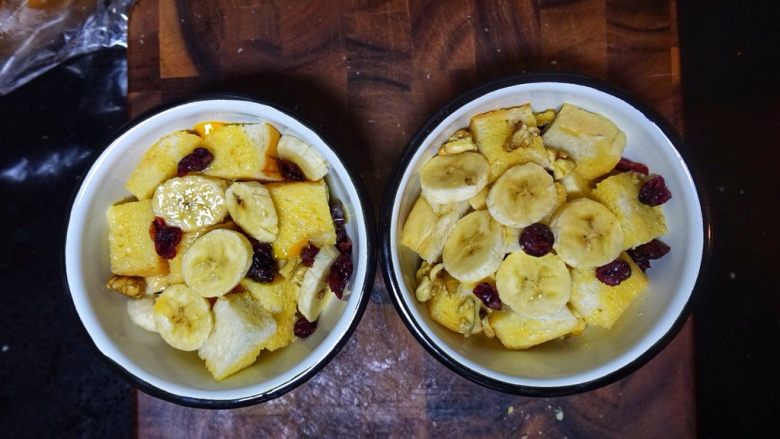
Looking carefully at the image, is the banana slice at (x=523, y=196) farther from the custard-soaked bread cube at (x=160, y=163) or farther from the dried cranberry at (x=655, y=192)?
the custard-soaked bread cube at (x=160, y=163)

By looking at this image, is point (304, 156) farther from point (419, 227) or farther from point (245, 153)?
point (419, 227)

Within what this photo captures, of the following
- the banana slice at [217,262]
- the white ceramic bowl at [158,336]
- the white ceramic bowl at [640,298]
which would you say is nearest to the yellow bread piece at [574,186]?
the white ceramic bowl at [640,298]

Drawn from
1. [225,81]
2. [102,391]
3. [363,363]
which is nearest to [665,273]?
[363,363]

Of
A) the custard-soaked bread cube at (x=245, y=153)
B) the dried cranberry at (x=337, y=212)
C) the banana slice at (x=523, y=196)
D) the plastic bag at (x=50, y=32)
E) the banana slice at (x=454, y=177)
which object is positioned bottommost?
the dried cranberry at (x=337, y=212)

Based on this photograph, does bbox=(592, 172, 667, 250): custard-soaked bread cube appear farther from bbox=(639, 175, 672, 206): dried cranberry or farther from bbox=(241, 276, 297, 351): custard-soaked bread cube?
bbox=(241, 276, 297, 351): custard-soaked bread cube

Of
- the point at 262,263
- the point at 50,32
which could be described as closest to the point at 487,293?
the point at 262,263

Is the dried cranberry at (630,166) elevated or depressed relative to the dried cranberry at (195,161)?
depressed

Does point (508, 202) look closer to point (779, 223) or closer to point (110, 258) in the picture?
point (110, 258)
